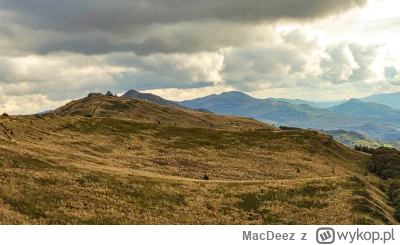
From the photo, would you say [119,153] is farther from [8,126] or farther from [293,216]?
[293,216]

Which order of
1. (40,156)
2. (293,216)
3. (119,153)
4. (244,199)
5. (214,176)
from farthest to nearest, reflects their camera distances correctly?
(119,153), (214,176), (40,156), (244,199), (293,216)

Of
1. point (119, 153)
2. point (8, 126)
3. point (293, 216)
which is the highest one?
point (8, 126)

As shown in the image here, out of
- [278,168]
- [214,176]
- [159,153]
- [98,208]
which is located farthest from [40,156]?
[278,168]

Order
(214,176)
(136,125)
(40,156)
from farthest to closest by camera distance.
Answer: (136,125) < (214,176) < (40,156)

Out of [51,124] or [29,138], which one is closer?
[29,138]

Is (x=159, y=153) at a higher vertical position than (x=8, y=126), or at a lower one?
lower

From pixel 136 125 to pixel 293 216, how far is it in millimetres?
102284

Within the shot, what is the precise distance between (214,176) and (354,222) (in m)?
43.5

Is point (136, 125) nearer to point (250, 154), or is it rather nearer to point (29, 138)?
point (250, 154)

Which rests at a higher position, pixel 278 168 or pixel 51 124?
pixel 51 124

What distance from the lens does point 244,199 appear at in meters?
48.1

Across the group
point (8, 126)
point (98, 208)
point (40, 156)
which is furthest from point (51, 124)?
point (98, 208)

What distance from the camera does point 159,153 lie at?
98.5 metres
